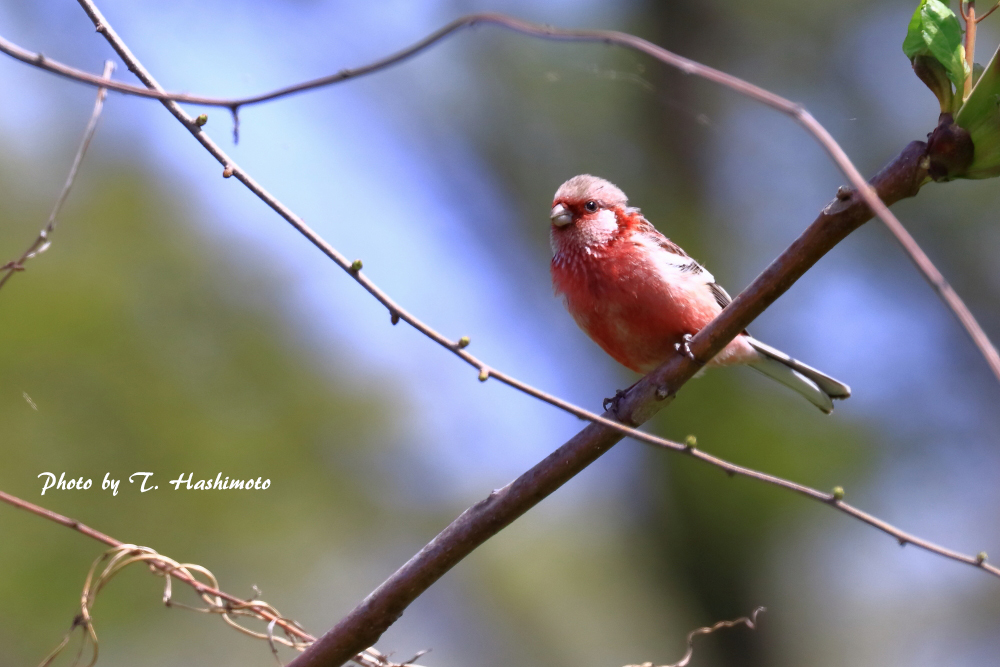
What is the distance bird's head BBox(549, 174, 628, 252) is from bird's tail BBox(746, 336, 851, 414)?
3.25 ft

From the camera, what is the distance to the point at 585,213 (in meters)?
4.07

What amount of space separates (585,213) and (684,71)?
263 centimetres

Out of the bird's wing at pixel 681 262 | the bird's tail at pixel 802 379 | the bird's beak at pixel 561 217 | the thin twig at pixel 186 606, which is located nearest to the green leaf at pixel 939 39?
the bird's wing at pixel 681 262

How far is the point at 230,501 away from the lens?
7574 millimetres

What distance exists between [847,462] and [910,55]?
20.5ft

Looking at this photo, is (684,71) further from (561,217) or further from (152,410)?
(152,410)

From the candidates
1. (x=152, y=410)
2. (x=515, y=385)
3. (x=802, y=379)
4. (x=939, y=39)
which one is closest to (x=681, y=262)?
(x=802, y=379)

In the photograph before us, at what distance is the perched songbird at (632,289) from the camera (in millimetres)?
3656

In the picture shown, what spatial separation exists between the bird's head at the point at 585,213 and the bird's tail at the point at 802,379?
989 mm

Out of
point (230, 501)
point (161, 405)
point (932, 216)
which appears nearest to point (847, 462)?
point (932, 216)

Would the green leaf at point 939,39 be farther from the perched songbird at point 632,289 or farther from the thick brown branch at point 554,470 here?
the perched songbird at point 632,289

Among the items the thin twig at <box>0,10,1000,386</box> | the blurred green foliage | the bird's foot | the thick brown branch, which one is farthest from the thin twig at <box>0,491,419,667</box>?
the blurred green foliage

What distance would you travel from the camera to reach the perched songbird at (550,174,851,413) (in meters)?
3.66

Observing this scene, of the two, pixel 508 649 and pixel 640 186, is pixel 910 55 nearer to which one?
pixel 640 186
